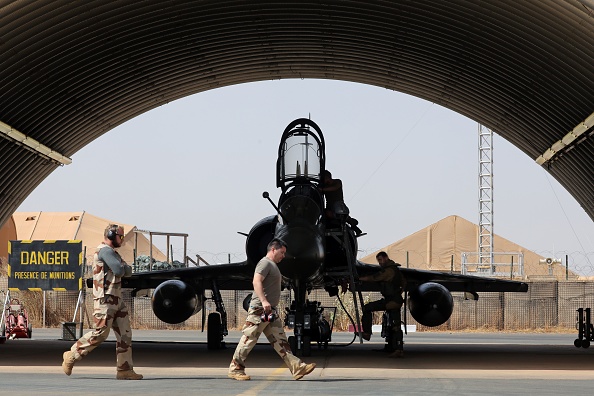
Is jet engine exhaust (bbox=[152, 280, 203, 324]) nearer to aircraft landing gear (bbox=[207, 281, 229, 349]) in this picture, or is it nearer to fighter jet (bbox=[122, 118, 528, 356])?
fighter jet (bbox=[122, 118, 528, 356])

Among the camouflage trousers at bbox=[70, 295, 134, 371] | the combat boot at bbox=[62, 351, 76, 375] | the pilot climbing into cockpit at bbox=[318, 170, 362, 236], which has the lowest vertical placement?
the combat boot at bbox=[62, 351, 76, 375]

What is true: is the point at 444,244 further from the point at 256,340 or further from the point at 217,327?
the point at 256,340

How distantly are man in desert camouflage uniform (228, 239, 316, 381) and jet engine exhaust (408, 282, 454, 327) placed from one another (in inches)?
312

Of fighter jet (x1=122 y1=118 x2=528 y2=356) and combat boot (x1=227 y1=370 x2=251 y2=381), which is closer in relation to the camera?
combat boot (x1=227 y1=370 x2=251 y2=381)

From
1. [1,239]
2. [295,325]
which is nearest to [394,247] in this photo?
[1,239]

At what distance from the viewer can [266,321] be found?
35.6ft

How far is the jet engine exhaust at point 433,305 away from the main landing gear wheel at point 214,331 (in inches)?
139

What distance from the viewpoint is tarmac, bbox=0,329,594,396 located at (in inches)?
385

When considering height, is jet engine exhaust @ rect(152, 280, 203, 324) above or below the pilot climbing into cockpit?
below

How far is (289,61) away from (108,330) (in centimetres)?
1297

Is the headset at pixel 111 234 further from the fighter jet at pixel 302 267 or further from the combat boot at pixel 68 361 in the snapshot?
the fighter jet at pixel 302 267

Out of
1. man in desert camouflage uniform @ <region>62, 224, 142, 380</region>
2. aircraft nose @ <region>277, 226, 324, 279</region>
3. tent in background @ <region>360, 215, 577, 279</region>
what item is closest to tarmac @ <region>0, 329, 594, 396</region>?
man in desert camouflage uniform @ <region>62, 224, 142, 380</region>

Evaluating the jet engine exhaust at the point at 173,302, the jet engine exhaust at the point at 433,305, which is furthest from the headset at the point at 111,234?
the jet engine exhaust at the point at 433,305

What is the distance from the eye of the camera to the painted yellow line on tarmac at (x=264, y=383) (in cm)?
925
